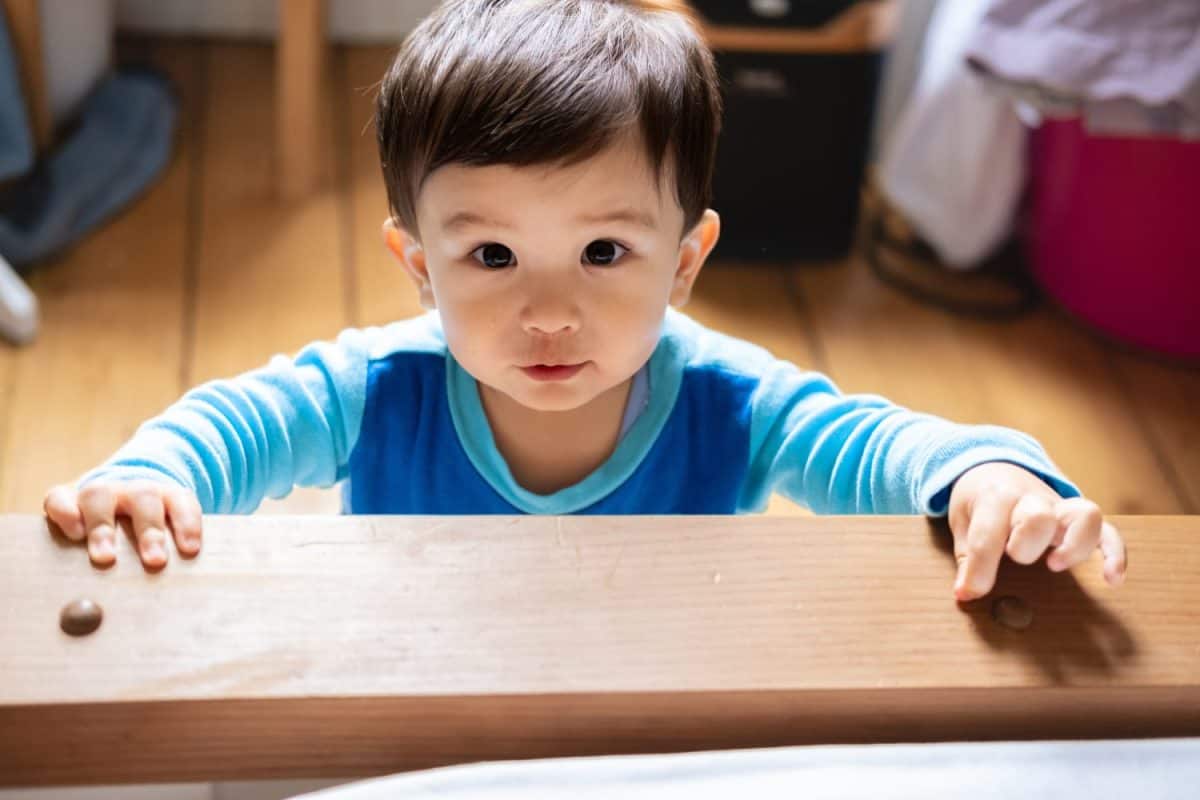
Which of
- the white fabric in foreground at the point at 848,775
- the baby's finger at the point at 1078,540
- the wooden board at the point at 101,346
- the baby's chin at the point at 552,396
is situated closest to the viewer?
the white fabric in foreground at the point at 848,775

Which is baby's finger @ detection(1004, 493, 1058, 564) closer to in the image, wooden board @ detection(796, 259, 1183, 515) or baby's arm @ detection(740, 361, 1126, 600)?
baby's arm @ detection(740, 361, 1126, 600)

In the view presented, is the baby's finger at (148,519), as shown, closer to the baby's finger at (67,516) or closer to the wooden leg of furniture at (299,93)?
the baby's finger at (67,516)

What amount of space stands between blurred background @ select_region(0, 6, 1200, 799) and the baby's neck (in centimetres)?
64

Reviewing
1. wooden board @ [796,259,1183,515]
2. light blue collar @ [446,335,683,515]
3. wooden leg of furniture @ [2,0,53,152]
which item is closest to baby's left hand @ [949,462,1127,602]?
light blue collar @ [446,335,683,515]

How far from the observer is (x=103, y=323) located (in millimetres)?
1561

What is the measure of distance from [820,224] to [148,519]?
135 cm

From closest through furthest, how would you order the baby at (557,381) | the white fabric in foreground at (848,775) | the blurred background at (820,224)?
the white fabric in foreground at (848,775) → the baby at (557,381) → the blurred background at (820,224)

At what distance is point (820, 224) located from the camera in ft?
5.83

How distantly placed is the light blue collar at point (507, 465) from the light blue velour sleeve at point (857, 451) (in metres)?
0.07

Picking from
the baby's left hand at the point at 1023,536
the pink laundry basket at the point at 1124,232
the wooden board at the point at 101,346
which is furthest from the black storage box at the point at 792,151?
the baby's left hand at the point at 1023,536

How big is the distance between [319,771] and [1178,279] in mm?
1397

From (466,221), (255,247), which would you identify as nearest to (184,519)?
(466,221)

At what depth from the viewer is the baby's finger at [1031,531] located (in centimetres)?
56

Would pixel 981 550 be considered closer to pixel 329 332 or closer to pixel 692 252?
pixel 692 252
